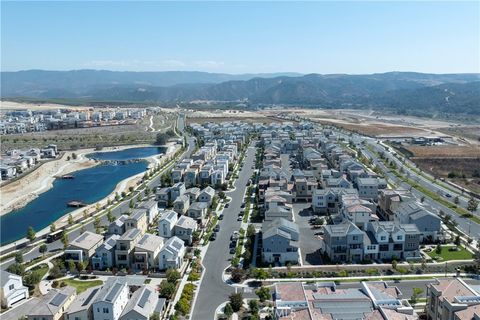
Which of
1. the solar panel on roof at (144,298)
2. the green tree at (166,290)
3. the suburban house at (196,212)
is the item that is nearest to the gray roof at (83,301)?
the solar panel on roof at (144,298)

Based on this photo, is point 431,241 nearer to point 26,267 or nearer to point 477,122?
point 26,267

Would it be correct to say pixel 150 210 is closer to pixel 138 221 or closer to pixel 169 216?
pixel 138 221

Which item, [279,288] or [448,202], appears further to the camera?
[448,202]

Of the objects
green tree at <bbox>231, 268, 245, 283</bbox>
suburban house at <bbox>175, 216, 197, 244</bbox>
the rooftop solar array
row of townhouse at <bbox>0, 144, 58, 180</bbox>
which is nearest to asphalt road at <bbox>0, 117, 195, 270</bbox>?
suburban house at <bbox>175, 216, 197, 244</bbox>

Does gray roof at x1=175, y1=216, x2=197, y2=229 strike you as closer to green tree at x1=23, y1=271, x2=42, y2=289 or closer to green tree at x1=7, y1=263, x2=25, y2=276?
green tree at x1=23, y1=271, x2=42, y2=289

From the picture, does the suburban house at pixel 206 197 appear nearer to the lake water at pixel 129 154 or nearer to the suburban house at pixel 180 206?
the suburban house at pixel 180 206

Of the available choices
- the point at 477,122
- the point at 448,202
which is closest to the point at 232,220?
the point at 448,202

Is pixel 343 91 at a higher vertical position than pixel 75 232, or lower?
higher
